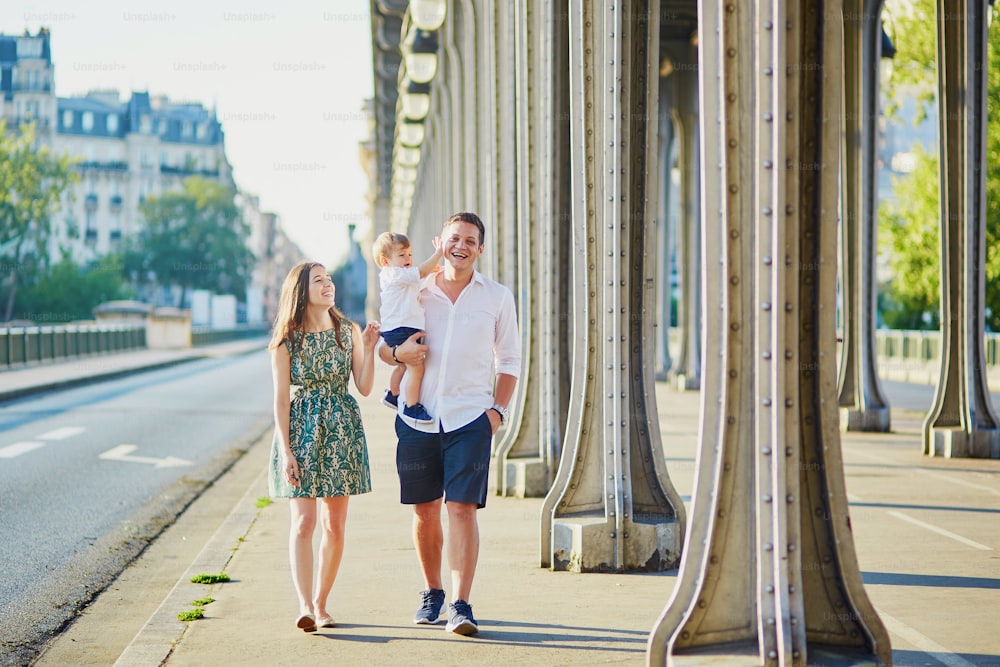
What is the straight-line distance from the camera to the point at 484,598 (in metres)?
7.09

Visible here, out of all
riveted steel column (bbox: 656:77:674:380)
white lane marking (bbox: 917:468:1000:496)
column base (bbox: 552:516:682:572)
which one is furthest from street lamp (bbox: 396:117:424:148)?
column base (bbox: 552:516:682:572)

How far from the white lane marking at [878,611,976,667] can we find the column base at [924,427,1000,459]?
9.73m

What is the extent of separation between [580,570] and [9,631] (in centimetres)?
321

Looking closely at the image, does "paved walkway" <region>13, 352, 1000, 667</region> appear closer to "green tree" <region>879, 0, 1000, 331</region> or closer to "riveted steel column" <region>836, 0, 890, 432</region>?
"riveted steel column" <region>836, 0, 890, 432</region>

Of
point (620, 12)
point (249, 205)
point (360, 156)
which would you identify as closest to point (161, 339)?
point (360, 156)

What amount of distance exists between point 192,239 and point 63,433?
98.8 metres

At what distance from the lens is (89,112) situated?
5025 inches

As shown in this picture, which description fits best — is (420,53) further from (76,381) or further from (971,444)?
(76,381)

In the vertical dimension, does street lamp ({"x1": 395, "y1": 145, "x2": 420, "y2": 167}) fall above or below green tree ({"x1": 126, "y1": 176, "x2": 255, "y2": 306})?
below

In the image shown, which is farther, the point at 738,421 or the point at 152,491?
the point at 152,491

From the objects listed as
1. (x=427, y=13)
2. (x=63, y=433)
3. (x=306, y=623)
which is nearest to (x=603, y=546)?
(x=306, y=623)

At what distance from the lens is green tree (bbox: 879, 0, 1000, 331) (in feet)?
113

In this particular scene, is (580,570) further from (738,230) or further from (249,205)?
(249,205)

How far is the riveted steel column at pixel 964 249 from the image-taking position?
15680 millimetres
